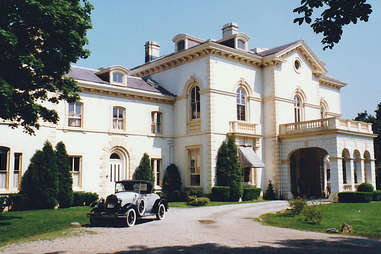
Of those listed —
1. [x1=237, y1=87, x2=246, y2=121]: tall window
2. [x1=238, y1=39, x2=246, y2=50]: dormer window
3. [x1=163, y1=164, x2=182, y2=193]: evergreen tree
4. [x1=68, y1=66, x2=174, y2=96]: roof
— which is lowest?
[x1=163, y1=164, x2=182, y2=193]: evergreen tree

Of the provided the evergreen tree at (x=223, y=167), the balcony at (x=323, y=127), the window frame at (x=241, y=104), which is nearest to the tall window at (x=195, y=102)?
the window frame at (x=241, y=104)

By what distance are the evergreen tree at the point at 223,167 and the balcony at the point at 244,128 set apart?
58.7 inches

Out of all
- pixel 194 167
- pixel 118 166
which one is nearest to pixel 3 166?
pixel 118 166

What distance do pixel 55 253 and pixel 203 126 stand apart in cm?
1911

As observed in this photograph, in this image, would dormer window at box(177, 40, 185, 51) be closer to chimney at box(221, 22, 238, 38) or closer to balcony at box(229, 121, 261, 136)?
chimney at box(221, 22, 238, 38)

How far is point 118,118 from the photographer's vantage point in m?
28.0

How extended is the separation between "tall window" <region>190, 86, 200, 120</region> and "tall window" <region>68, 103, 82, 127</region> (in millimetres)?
8553

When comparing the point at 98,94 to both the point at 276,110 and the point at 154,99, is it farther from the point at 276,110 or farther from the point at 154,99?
the point at 276,110

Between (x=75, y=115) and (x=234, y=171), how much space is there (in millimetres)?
11639

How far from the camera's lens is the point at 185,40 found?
3325cm

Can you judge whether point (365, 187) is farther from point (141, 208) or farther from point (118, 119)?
point (141, 208)

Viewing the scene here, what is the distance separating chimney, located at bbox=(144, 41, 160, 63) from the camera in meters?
39.1

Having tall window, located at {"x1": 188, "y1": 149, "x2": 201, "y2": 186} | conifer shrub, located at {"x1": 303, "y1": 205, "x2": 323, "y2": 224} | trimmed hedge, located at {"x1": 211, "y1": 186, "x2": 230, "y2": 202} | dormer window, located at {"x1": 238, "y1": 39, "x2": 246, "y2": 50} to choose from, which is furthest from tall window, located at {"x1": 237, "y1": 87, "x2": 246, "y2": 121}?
conifer shrub, located at {"x1": 303, "y1": 205, "x2": 323, "y2": 224}

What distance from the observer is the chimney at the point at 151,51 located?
39.1 metres
